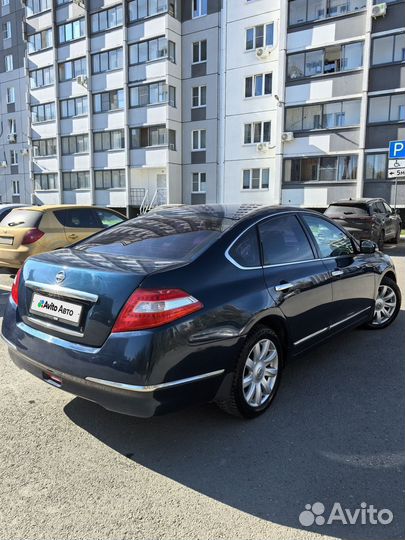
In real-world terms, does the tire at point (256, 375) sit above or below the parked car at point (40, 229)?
below

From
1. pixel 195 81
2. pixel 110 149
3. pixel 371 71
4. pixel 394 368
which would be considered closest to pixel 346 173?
pixel 371 71

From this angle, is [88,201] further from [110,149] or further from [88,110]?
[88,110]

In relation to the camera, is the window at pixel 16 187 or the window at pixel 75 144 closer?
the window at pixel 75 144

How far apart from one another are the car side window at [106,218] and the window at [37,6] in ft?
Answer: 108

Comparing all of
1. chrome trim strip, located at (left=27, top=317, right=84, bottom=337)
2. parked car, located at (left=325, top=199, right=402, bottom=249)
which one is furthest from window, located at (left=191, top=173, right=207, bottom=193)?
chrome trim strip, located at (left=27, top=317, right=84, bottom=337)

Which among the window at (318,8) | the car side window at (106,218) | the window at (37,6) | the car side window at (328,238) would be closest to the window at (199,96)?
the window at (318,8)

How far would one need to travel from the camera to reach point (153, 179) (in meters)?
31.4

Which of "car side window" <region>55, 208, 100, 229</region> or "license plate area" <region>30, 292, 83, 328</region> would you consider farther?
"car side window" <region>55, 208, 100, 229</region>

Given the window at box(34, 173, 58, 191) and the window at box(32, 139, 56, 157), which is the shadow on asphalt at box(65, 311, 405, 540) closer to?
the window at box(34, 173, 58, 191)

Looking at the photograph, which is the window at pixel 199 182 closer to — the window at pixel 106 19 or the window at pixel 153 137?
the window at pixel 153 137

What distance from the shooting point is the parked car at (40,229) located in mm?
7688

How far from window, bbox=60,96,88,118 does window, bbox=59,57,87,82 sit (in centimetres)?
171

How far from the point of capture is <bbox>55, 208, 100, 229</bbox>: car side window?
841 cm

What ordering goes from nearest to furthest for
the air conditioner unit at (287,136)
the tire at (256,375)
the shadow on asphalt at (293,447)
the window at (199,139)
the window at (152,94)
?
the shadow on asphalt at (293,447) → the tire at (256,375) → the air conditioner unit at (287,136) → the window at (152,94) → the window at (199,139)
